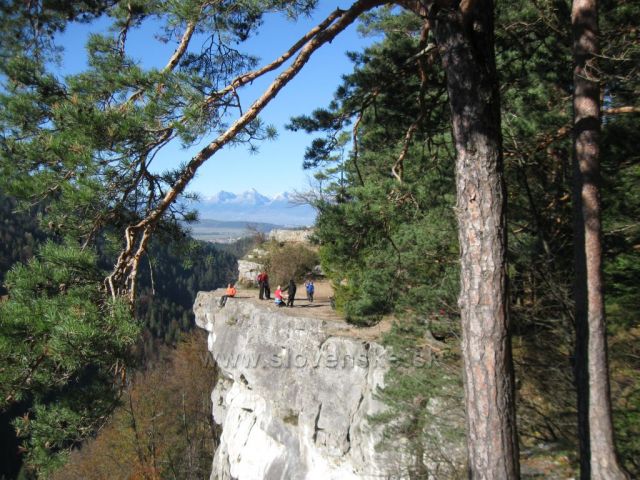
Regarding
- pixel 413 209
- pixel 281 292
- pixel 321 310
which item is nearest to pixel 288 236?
pixel 281 292

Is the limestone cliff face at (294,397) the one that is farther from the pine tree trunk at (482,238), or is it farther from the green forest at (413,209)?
the pine tree trunk at (482,238)

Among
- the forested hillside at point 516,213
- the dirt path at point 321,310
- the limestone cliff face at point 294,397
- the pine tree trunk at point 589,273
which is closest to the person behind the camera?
the pine tree trunk at point 589,273

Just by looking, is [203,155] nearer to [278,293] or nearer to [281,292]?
[278,293]

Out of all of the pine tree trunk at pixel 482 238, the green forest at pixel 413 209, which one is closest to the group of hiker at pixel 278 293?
the green forest at pixel 413 209

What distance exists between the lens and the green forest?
7.41 ft

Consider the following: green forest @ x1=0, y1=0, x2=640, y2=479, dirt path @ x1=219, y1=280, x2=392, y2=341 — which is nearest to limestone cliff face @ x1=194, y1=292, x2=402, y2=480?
dirt path @ x1=219, y1=280, x2=392, y2=341

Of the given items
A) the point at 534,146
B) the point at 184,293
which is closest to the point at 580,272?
the point at 534,146

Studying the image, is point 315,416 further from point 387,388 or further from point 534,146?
point 534,146

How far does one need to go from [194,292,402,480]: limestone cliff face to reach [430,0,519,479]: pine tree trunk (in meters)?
5.25

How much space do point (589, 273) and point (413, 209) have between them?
2.45m

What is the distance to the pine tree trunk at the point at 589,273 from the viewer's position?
3195mm

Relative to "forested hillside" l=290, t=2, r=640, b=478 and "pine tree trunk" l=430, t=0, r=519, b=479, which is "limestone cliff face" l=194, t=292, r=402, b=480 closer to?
"forested hillside" l=290, t=2, r=640, b=478

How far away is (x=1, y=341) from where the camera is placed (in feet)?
6.51

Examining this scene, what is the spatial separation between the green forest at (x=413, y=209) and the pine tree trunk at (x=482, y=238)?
0.04 ft
